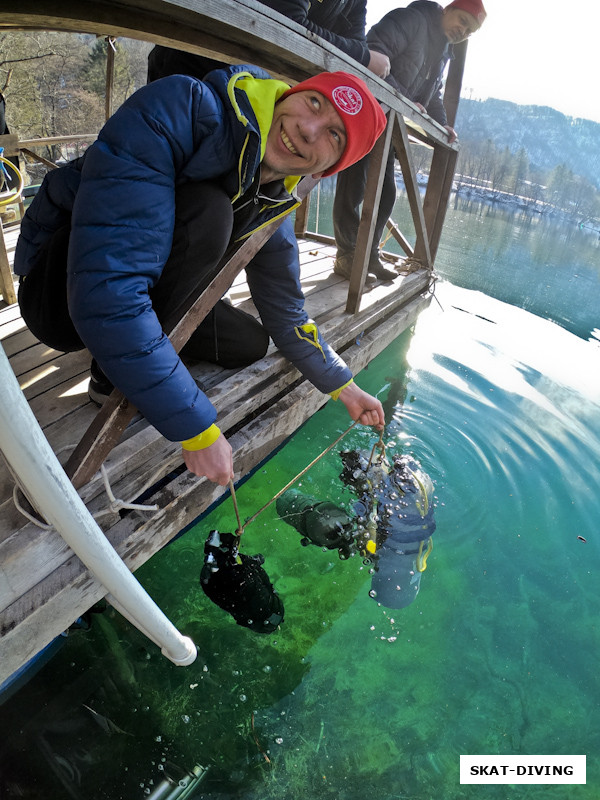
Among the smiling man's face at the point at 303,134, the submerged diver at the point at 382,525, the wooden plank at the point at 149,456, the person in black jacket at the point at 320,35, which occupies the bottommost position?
the submerged diver at the point at 382,525

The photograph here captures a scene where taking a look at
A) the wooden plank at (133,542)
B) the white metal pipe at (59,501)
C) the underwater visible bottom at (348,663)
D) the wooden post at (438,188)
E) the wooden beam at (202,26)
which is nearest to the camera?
the white metal pipe at (59,501)

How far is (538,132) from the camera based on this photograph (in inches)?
6457

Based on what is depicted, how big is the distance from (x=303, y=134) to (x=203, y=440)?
3.62 ft

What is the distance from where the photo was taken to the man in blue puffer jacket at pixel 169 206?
1.33 meters

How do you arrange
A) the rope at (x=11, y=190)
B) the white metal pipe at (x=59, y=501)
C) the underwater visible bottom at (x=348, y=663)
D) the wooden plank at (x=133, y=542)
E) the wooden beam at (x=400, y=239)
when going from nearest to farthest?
the white metal pipe at (x=59, y=501), the wooden plank at (x=133, y=542), the underwater visible bottom at (x=348, y=663), the rope at (x=11, y=190), the wooden beam at (x=400, y=239)

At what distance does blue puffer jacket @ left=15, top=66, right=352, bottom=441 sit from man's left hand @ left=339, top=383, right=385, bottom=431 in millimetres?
1045

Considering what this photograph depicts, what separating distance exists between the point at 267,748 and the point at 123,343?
6.44 ft

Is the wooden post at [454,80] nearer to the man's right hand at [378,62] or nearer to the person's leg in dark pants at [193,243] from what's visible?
the man's right hand at [378,62]

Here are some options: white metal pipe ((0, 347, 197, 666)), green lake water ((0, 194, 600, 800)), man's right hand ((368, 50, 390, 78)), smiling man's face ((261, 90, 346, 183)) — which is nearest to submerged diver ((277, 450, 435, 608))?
green lake water ((0, 194, 600, 800))

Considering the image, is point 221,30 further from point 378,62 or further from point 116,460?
point 116,460

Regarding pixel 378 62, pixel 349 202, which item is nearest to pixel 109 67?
pixel 349 202

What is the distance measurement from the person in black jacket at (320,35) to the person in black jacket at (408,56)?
0.61 metres

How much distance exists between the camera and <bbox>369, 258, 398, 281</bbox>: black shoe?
4.71 m

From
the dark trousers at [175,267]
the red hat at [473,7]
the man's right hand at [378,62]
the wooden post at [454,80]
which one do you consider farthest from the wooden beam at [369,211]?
the wooden post at [454,80]
